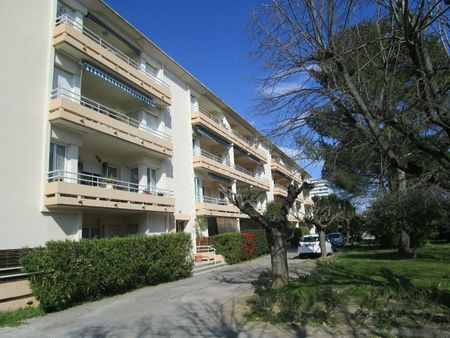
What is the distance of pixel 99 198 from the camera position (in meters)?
16.7

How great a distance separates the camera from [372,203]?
23.2 meters

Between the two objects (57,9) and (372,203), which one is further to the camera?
(372,203)

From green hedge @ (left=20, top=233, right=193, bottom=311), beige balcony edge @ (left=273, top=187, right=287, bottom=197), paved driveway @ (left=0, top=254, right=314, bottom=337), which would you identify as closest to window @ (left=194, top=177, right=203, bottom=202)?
green hedge @ (left=20, top=233, right=193, bottom=311)

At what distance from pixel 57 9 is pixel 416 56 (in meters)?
15.4

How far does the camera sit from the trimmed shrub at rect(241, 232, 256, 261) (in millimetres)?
27719

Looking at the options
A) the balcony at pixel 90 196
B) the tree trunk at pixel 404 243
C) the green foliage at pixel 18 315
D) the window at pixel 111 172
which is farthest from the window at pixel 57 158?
the tree trunk at pixel 404 243

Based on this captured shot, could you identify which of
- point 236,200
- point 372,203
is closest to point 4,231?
point 236,200

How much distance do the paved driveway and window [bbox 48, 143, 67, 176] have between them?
569cm

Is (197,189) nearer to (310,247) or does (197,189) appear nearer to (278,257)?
(310,247)

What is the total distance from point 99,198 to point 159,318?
27.6ft

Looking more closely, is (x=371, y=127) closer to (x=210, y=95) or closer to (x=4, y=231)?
(x=4, y=231)

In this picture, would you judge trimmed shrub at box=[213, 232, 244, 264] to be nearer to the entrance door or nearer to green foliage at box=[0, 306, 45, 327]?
the entrance door

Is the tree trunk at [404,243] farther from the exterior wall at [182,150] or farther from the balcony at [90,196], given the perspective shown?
the balcony at [90,196]

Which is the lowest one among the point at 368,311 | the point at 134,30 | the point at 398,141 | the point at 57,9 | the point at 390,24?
the point at 368,311
